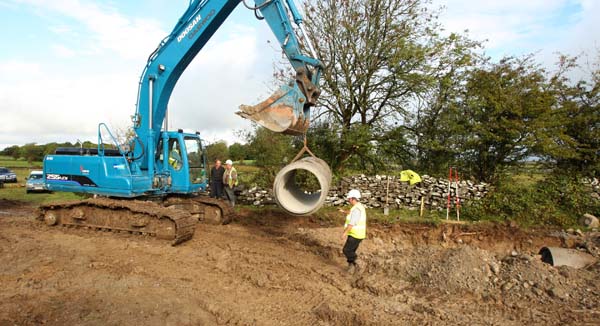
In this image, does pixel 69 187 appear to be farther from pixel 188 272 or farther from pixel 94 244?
pixel 188 272

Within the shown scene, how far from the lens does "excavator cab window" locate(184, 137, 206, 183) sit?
32.7 feet

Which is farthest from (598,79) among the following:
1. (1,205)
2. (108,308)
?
(1,205)

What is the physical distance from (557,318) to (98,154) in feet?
30.1

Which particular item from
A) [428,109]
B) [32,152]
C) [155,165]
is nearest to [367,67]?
[428,109]

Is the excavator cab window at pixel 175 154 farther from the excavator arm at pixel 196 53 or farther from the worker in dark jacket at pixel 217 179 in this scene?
the worker in dark jacket at pixel 217 179

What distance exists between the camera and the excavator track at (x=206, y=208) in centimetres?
1020

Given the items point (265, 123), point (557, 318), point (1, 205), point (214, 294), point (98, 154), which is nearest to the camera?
point (557, 318)

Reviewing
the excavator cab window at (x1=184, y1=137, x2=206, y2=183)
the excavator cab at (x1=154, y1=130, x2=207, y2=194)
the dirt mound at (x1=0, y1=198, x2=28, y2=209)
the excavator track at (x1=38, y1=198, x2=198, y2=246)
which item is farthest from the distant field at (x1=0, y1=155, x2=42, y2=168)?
the excavator cab at (x1=154, y1=130, x2=207, y2=194)

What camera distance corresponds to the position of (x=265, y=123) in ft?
20.2

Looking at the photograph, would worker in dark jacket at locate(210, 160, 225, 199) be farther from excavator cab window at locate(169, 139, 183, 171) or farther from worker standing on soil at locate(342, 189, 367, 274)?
worker standing on soil at locate(342, 189, 367, 274)

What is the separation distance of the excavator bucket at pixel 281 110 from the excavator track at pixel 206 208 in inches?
180

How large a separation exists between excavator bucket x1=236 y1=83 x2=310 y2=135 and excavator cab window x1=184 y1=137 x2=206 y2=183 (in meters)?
4.15

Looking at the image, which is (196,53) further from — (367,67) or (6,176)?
(6,176)

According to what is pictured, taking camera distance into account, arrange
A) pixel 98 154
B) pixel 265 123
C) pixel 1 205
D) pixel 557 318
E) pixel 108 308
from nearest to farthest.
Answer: pixel 108 308 → pixel 557 318 → pixel 265 123 → pixel 98 154 → pixel 1 205
